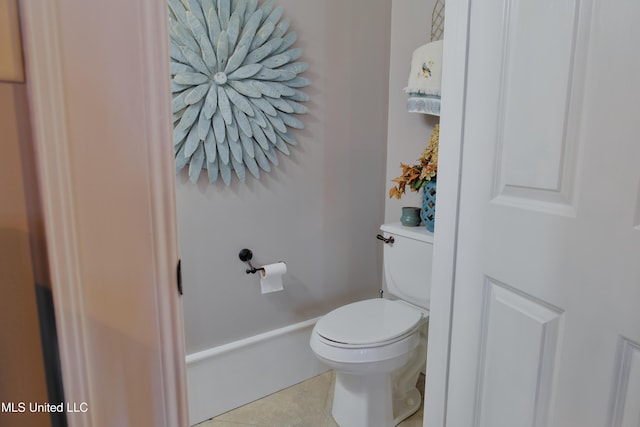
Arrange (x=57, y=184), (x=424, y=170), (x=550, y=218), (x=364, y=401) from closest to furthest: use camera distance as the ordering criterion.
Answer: (x=57, y=184)
(x=550, y=218)
(x=364, y=401)
(x=424, y=170)

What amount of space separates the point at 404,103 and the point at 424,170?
0.50 m

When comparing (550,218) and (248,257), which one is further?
(248,257)

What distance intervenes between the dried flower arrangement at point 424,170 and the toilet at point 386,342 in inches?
7.8

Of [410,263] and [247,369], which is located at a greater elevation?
[410,263]

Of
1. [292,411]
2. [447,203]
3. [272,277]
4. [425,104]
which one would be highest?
Answer: [425,104]

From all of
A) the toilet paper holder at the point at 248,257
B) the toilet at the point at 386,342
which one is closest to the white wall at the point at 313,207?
the toilet paper holder at the point at 248,257

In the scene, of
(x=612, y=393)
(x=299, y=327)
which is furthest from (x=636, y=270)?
(x=299, y=327)

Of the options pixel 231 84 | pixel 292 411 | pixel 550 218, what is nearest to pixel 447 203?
pixel 550 218

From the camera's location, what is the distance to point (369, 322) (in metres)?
1.54

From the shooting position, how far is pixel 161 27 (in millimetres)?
442

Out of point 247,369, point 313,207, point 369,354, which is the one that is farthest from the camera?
point 313,207

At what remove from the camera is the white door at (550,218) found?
61 cm

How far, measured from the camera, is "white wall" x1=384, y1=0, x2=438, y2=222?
1817 mm

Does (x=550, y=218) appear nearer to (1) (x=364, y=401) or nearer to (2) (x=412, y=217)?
(2) (x=412, y=217)
